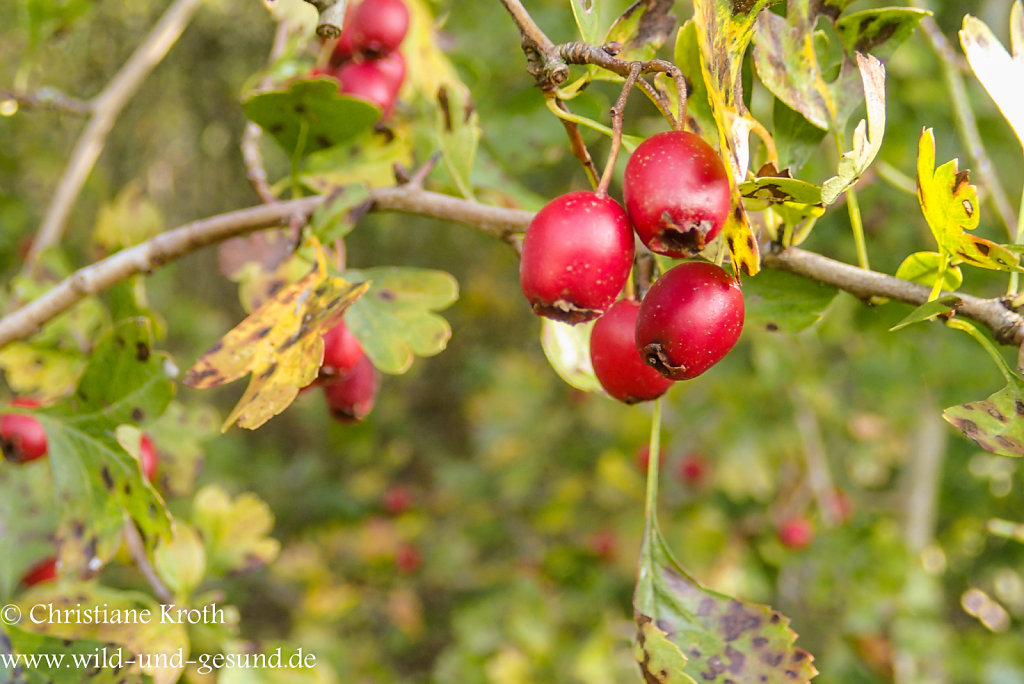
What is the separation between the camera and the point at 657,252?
50cm

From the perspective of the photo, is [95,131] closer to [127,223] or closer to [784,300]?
[127,223]

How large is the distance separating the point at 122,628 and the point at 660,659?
58 cm

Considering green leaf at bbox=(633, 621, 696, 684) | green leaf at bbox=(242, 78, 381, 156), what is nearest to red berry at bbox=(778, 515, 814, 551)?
green leaf at bbox=(633, 621, 696, 684)

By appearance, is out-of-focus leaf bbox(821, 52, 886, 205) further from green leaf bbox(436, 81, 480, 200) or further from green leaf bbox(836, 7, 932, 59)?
green leaf bbox(436, 81, 480, 200)

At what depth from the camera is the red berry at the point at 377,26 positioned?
3.16 ft

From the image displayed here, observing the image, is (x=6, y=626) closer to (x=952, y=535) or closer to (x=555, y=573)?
(x=555, y=573)

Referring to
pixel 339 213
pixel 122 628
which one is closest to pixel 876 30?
pixel 339 213

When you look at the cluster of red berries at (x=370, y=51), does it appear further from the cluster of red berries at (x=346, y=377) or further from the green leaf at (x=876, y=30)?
the green leaf at (x=876, y=30)

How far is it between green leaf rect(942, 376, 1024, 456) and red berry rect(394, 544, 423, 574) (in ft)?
7.32

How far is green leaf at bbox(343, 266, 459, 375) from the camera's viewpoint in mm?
818

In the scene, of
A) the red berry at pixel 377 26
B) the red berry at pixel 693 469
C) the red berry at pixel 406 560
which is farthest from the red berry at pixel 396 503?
the red berry at pixel 377 26

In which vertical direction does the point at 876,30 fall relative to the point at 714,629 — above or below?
above

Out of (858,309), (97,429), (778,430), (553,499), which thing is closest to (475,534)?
(553,499)

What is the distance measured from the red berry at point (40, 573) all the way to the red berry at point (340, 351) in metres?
0.59
